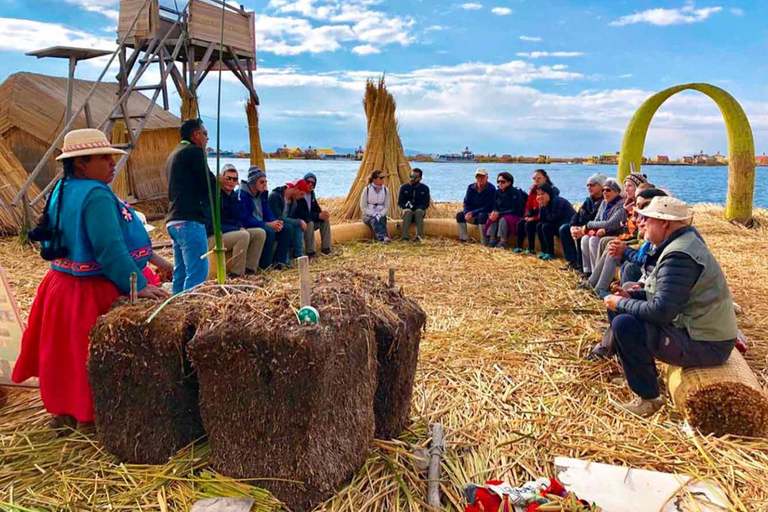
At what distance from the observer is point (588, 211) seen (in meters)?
6.34

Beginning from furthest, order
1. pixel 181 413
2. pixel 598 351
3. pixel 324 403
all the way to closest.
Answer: pixel 598 351 → pixel 181 413 → pixel 324 403

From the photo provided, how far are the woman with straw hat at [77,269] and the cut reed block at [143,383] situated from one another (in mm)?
234

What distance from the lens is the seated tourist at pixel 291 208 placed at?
709 centimetres

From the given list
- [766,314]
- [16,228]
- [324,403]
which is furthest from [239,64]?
[324,403]

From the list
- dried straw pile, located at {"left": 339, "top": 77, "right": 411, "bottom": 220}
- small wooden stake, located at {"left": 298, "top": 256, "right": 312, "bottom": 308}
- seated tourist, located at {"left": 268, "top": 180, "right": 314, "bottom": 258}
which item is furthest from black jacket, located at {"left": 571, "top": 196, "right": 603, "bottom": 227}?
small wooden stake, located at {"left": 298, "top": 256, "right": 312, "bottom": 308}

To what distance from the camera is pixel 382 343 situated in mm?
2377

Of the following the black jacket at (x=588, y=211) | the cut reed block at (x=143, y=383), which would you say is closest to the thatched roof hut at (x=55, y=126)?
the black jacket at (x=588, y=211)

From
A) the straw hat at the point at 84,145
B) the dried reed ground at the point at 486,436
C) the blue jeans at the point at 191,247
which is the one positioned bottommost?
the dried reed ground at the point at 486,436

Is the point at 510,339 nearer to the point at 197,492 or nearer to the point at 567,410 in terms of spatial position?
the point at 567,410

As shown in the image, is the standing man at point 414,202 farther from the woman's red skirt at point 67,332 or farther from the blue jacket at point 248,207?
the woman's red skirt at point 67,332

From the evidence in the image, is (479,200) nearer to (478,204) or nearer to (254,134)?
(478,204)

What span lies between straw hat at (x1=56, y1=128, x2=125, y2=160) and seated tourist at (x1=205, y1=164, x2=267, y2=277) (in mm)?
3272

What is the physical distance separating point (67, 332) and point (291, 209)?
16.5ft

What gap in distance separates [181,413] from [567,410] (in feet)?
6.22
